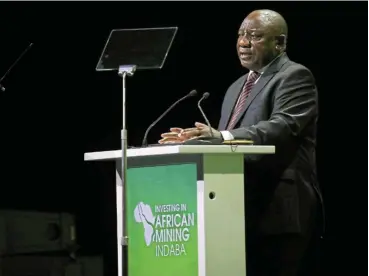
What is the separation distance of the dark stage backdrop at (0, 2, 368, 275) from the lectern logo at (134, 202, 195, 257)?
177 cm

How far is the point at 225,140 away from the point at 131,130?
77.4 inches

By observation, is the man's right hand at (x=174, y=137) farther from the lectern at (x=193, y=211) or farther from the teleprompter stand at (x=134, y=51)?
the teleprompter stand at (x=134, y=51)

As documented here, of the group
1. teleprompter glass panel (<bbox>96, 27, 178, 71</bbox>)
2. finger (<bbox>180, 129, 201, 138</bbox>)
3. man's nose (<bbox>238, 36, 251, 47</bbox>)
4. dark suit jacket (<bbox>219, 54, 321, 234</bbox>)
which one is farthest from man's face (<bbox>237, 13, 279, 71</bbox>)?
finger (<bbox>180, 129, 201, 138</bbox>)

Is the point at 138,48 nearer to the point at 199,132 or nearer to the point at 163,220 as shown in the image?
the point at 199,132

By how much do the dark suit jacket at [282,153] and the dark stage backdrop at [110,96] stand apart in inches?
52.9

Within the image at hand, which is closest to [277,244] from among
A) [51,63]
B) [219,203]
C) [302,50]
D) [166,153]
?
[219,203]

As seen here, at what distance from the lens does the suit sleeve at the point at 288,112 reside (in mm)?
3859

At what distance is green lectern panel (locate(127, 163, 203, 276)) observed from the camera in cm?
369

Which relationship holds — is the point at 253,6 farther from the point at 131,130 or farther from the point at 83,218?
the point at 83,218

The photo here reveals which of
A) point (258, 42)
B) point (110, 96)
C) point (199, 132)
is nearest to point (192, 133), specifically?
point (199, 132)

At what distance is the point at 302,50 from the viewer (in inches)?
213

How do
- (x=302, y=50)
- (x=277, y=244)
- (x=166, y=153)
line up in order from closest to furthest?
(x=166, y=153) < (x=277, y=244) < (x=302, y=50)

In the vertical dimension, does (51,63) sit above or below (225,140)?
above

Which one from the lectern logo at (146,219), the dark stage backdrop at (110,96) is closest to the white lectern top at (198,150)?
the lectern logo at (146,219)
